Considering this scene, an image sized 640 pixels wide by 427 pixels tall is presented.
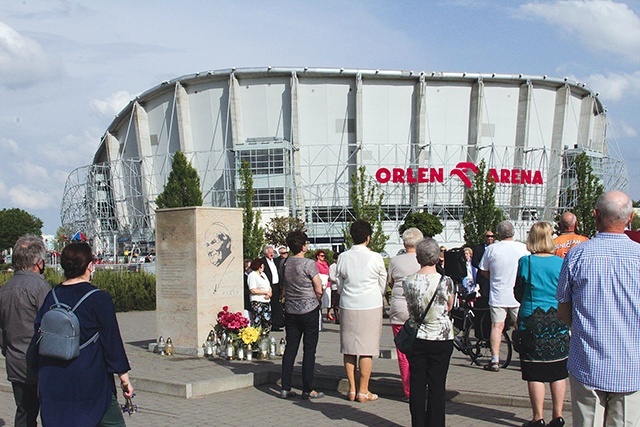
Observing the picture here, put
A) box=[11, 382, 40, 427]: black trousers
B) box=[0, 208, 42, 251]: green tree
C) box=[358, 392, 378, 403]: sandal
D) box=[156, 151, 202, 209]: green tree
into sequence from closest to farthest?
box=[11, 382, 40, 427]: black trousers < box=[358, 392, 378, 403]: sandal < box=[156, 151, 202, 209]: green tree < box=[0, 208, 42, 251]: green tree

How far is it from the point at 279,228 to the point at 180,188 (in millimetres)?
7971

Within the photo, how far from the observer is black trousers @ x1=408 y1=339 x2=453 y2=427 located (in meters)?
6.02

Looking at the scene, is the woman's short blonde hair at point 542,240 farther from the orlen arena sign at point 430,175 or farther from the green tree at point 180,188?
the orlen arena sign at point 430,175

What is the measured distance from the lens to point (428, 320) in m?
6.13

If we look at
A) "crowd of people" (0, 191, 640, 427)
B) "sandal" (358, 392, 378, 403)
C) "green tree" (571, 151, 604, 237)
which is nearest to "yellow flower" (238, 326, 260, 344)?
"crowd of people" (0, 191, 640, 427)

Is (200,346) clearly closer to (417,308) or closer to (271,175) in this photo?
(417,308)

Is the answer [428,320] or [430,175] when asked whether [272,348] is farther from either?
[430,175]

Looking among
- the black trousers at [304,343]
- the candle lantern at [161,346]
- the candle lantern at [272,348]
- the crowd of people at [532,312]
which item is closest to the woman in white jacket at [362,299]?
the crowd of people at [532,312]

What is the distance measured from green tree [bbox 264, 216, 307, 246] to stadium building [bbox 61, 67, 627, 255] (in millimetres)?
3893

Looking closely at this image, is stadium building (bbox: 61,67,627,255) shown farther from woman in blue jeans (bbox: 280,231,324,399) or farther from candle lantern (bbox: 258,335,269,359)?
woman in blue jeans (bbox: 280,231,324,399)

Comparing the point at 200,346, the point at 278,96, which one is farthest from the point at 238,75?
the point at 200,346

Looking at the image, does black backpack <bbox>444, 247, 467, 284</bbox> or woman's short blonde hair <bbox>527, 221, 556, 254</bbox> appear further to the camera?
black backpack <bbox>444, 247, 467, 284</bbox>

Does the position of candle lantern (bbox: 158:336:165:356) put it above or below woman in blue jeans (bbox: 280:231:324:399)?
below

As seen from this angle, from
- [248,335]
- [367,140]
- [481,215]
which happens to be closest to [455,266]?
[248,335]
